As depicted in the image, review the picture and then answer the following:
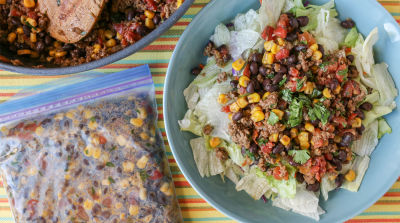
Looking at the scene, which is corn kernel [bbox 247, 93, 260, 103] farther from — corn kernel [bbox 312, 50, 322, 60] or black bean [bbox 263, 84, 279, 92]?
corn kernel [bbox 312, 50, 322, 60]

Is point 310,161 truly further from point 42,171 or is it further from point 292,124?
point 42,171

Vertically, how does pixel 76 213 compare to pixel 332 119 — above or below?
below

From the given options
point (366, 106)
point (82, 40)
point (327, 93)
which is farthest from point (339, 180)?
point (82, 40)

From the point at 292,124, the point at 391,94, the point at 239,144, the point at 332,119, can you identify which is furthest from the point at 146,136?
the point at 391,94

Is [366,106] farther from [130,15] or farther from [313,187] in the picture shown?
[130,15]

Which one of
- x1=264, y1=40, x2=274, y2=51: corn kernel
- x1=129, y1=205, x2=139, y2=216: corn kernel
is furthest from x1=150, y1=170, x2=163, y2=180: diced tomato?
x1=264, y1=40, x2=274, y2=51: corn kernel

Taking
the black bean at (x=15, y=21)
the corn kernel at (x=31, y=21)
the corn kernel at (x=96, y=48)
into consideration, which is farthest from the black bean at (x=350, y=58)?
the black bean at (x=15, y=21)
